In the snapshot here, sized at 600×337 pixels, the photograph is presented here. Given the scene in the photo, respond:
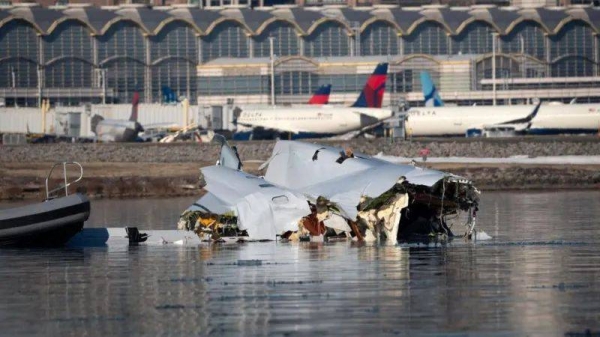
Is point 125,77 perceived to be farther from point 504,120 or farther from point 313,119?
point 504,120

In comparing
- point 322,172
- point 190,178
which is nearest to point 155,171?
point 190,178

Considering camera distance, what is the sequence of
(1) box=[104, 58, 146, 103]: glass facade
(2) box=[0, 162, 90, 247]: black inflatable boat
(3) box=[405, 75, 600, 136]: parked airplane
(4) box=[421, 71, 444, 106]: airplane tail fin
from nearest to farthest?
(2) box=[0, 162, 90, 247]: black inflatable boat, (3) box=[405, 75, 600, 136]: parked airplane, (4) box=[421, 71, 444, 106]: airplane tail fin, (1) box=[104, 58, 146, 103]: glass facade

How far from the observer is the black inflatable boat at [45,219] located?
118ft

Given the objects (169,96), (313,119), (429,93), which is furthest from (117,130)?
(429,93)

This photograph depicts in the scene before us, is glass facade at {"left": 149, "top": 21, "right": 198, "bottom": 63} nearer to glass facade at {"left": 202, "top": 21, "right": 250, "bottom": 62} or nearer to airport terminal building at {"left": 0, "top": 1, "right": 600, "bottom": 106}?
airport terminal building at {"left": 0, "top": 1, "right": 600, "bottom": 106}

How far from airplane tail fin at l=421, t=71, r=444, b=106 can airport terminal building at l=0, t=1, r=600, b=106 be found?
10.4 meters

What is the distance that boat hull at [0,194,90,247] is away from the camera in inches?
1421

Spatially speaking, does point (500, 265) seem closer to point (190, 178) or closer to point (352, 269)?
point (352, 269)

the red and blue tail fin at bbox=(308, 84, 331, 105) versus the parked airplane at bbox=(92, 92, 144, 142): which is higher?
the red and blue tail fin at bbox=(308, 84, 331, 105)

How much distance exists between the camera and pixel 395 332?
21234 millimetres

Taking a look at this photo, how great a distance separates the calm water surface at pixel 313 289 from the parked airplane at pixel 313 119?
86760 mm

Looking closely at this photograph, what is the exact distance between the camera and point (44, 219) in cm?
3619

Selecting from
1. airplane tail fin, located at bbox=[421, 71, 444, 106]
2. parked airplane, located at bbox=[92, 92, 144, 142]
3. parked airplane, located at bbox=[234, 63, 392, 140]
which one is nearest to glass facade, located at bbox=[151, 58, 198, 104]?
airplane tail fin, located at bbox=[421, 71, 444, 106]

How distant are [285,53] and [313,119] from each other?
1830 inches
